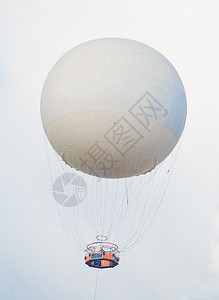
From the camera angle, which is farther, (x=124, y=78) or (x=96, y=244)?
(x=96, y=244)

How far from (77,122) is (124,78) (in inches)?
122

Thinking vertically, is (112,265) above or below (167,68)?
below

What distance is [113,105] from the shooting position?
2841cm

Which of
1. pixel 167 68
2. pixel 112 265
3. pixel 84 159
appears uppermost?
pixel 167 68

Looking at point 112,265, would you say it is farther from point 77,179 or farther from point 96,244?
point 77,179

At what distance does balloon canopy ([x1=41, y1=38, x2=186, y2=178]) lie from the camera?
93.6 ft

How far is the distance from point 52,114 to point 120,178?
5550 mm

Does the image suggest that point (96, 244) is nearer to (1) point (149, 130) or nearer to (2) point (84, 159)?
(2) point (84, 159)

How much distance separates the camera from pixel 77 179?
38.2 m

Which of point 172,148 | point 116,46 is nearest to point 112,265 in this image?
point 172,148

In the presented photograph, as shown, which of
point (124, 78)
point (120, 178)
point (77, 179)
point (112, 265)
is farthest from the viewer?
point (77, 179)

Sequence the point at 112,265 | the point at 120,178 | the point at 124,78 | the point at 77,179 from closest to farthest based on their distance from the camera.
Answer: the point at 124,78 → the point at 112,265 → the point at 120,178 → the point at 77,179

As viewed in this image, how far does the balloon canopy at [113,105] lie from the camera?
93.6ft

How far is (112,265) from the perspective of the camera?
30.4 m
